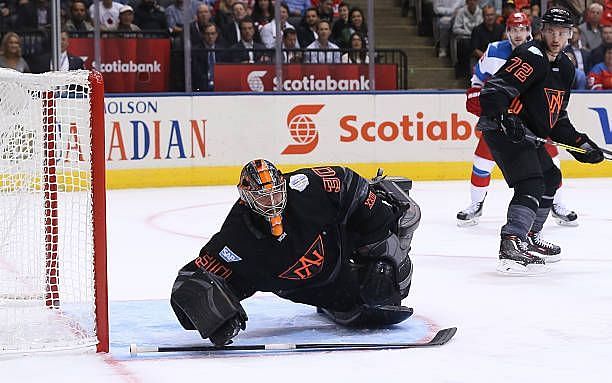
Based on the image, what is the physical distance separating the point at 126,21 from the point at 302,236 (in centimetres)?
628

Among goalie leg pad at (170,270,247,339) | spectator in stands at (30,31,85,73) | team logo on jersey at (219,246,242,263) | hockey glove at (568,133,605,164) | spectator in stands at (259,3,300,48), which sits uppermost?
spectator in stands at (259,3,300,48)

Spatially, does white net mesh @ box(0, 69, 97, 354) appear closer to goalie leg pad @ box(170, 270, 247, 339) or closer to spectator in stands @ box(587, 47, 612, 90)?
goalie leg pad @ box(170, 270, 247, 339)

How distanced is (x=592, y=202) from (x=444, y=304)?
159 inches

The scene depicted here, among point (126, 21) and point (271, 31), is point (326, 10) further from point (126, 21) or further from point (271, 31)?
point (126, 21)

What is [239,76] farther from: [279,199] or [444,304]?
[279,199]

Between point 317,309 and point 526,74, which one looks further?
point 526,74

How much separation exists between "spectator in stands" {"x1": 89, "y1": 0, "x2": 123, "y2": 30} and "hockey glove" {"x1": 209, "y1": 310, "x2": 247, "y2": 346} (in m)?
6.22

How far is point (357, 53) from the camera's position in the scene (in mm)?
10180

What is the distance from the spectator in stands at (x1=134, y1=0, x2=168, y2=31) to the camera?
9852 millimetres

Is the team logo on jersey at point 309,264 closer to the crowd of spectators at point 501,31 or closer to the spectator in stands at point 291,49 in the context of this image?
the spectator in stands at point 291,49

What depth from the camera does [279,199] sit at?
3.70 metres

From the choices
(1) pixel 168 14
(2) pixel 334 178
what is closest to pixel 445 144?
(1) pixel 168 14

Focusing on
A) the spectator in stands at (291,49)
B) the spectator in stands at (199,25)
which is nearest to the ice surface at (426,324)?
the spectator in stands at (199,25)

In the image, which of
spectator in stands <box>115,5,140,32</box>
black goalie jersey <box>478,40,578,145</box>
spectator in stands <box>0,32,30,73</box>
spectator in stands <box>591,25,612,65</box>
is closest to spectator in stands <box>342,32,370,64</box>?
spectator in stands <box>115,5,140,32</box>
